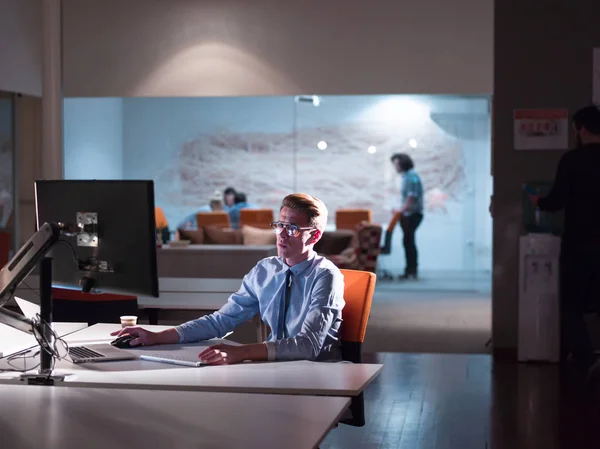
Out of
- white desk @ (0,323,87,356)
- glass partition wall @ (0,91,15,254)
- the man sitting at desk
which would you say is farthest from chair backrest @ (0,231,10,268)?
the man sitting at desk

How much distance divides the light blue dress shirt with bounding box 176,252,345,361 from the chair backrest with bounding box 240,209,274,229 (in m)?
6.89

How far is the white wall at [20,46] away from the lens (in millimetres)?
9328

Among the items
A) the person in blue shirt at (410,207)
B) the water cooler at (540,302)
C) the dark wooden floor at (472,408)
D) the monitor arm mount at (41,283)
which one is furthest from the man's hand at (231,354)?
the person in blue shirt at (410,207)

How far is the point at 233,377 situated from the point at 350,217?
860cm

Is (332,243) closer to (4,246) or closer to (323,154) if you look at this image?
(323,154)

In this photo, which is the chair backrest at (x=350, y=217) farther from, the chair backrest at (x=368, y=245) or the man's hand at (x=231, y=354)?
the man's hand at (x=231, y=354)

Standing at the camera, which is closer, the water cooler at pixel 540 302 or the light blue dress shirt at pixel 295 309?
the light blue dress shirt at pixel 295 309

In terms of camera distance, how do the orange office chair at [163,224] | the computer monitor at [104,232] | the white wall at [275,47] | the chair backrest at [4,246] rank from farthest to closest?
the orange office chair at [163,224], the white wall at [275,47], the chair backrest at [4,246], the computer monitor at [104,232]

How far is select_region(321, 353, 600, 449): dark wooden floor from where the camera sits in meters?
5.17

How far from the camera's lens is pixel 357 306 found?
3916 mm

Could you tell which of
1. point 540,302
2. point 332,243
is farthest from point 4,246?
point 332,243

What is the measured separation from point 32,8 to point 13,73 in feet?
2.34

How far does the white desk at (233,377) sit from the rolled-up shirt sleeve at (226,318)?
1.52 ft

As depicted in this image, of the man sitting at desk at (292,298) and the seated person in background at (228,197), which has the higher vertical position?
the seated person in background at (228,197)
